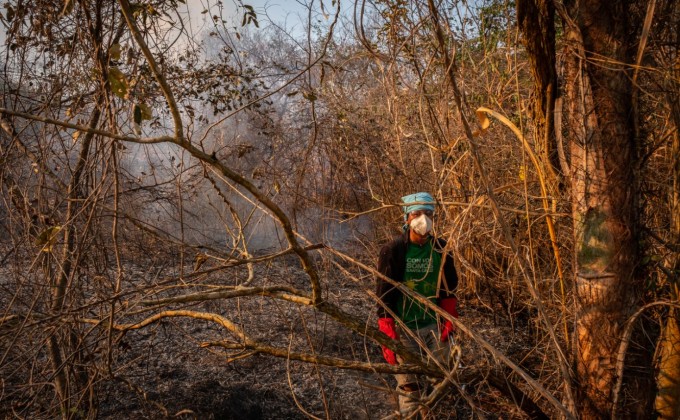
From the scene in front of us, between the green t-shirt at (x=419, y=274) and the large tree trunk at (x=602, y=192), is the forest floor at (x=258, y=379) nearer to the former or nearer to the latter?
the green t-shirt at (x=419, y=274)

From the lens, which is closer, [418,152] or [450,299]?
[450,299]

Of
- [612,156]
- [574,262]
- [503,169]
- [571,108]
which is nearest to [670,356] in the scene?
[574,262]

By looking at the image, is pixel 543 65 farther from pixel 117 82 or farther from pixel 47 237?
pixel 47 237

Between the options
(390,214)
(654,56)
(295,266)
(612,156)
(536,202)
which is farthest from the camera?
(295,266)

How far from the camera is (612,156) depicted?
2434 mm

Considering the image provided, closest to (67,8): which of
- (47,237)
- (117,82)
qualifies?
(117,82)

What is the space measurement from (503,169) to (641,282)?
235 centimetres

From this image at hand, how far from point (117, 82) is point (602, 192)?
2.16 meters

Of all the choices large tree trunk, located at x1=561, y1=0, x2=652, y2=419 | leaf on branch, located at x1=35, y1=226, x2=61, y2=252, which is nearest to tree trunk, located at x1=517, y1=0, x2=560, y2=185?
large tree trunk, located at x1=561, y1=0, x2=652, y2=419

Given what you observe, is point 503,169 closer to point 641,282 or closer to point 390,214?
point 641,282

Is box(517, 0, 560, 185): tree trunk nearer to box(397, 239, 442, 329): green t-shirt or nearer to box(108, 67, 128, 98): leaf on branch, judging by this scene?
box(397, 239, 442, 329): green t-shirt

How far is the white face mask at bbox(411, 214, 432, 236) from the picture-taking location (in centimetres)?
328

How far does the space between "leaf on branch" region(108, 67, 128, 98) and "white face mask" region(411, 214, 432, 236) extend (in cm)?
202

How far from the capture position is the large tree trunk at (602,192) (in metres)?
2.41
